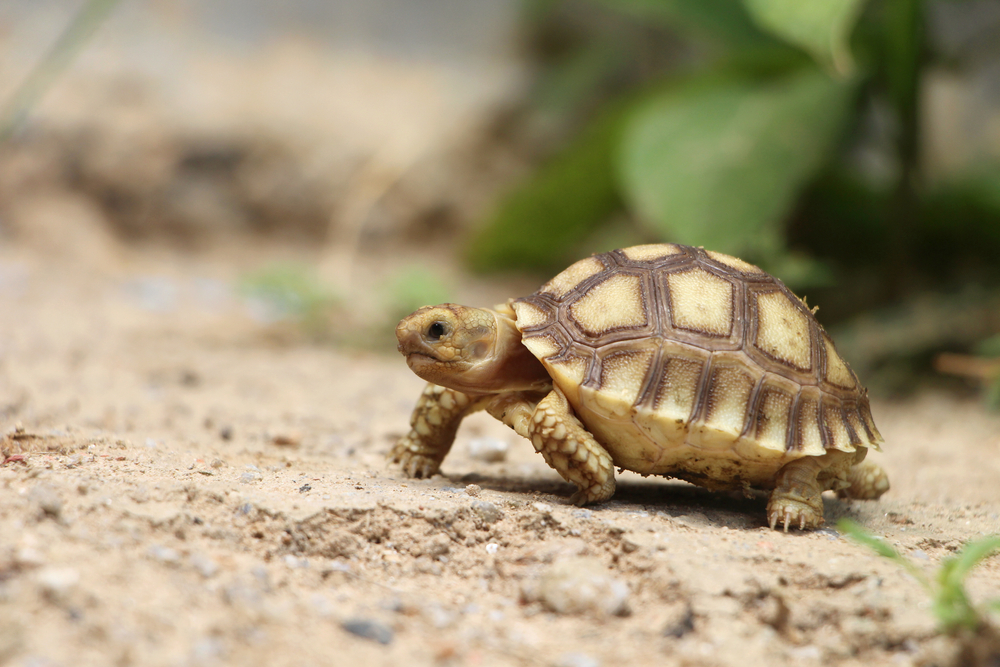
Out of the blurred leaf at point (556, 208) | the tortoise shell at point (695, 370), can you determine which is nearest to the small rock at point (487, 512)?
the tortoise shell at point (695, 370)

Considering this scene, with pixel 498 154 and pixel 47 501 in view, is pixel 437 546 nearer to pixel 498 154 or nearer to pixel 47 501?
pixel 47 501

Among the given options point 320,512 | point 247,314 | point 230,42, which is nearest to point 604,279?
point 320,512

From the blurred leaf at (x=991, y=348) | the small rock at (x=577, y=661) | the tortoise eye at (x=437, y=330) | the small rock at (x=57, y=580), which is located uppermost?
the blurred leaf at (x=991, y=348)

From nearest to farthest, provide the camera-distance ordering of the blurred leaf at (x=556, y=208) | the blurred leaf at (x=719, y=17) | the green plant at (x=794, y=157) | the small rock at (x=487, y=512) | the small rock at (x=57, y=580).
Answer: the small rock at (x=57, y=580) → the small rock at (x=487, y=512) → the green plant at (x=794, y=157) → the blurred leaf at (x=719, y=17) → the blurred leaf at (x=556, y=208)

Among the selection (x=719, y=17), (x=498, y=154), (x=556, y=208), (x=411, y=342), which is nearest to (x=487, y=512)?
(x=411, y=342)

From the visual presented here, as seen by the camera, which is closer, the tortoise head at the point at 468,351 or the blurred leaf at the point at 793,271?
the tortoise head at the point at 468,351

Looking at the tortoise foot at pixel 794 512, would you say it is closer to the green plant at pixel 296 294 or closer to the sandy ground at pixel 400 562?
the sandy ground at pixel 400 562
